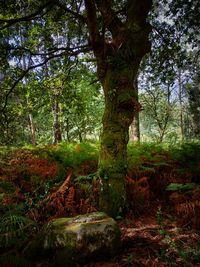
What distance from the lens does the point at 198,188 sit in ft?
15.5

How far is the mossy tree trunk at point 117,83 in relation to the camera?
467 cm

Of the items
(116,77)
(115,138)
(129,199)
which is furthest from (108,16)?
(129,199)

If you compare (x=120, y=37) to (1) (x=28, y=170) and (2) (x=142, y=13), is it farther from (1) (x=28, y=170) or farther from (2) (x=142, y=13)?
(1) (x=28, y=170)

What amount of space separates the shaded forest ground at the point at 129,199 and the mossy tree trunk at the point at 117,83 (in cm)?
36

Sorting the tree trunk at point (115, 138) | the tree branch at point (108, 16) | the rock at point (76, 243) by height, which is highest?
the tree branch at point (108, 16)

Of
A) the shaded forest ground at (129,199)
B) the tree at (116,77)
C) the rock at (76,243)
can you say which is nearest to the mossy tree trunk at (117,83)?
the tree at (116,77)

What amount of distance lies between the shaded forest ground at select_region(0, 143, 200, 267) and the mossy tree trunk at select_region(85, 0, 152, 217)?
358 millimetres

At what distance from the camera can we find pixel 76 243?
124 inches

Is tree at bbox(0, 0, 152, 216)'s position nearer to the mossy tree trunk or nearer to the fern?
the mossy tree trunk

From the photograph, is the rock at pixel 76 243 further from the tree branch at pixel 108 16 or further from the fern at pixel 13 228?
the tree branch at pixel 108 16

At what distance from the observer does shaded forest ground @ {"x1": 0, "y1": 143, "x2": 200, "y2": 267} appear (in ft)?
10.9

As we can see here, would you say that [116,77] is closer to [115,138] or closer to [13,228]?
[115,138]

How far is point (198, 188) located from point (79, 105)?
15.3 feet

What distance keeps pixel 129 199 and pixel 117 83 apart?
2.11 metres
